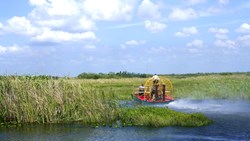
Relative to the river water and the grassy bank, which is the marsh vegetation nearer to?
the grassy bank

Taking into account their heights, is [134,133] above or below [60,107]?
below

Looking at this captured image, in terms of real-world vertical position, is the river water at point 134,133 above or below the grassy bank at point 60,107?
below

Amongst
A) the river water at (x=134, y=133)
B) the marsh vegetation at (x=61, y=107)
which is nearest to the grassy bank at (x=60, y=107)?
the marsh vegetation at (x=61, y=107)

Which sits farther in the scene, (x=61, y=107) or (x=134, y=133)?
(x=61, y=107)

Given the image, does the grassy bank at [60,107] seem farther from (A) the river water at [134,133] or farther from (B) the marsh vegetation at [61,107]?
(A) the river water at [134,133]

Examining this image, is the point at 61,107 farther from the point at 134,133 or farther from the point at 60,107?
the point at 134,133

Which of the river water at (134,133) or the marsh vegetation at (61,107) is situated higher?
the marsh vegetation at (61,107)

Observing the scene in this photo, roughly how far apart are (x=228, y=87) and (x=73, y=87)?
2205 cm

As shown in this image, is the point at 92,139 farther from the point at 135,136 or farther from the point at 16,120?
the point at 16,120

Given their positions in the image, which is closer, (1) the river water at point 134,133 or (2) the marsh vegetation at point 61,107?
(1) the river water at point 134,133

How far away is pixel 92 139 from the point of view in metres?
21.8

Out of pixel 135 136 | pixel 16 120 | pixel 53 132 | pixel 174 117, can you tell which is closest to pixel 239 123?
pixel 174 117

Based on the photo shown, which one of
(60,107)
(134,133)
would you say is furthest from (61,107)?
(134,133)

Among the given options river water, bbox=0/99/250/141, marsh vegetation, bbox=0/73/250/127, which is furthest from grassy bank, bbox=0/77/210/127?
river water, bbox=0/99/250/141
